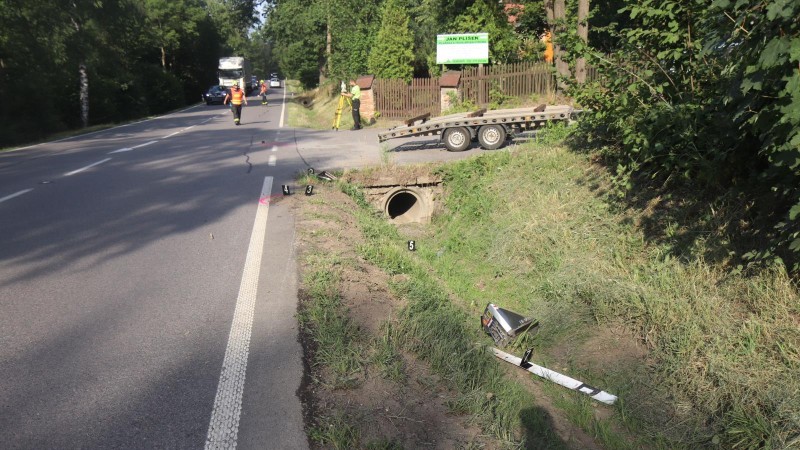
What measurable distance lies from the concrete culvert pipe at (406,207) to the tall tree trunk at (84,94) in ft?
83.3

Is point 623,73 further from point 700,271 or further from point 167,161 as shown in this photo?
point 167,161

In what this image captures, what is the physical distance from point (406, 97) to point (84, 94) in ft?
61.1

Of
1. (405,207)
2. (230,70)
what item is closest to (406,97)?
(405,207)

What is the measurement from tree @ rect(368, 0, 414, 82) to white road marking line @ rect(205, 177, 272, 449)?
21.9m

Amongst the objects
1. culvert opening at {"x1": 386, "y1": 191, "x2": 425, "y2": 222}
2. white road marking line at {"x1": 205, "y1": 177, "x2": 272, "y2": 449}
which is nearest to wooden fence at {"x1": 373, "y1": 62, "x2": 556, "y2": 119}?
culvert opening at {"x1": 386, "y1": 191, "x2": 425, "y2": 222}

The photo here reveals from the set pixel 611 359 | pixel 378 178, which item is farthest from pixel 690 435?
pixel 378 178

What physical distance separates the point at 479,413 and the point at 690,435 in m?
1.90

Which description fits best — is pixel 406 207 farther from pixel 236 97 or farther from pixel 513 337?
pixel 236 97

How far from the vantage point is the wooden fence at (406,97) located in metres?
25.0

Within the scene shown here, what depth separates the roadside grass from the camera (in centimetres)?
442

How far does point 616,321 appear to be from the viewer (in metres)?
6.07

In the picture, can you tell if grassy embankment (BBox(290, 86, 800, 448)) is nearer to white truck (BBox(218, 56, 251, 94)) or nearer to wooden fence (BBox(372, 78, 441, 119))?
wooden fence (BBox(372, 78, 441, 119))

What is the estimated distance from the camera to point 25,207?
8.95m

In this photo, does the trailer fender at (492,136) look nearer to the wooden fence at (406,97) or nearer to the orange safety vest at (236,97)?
the wooden fence at (406,97)
